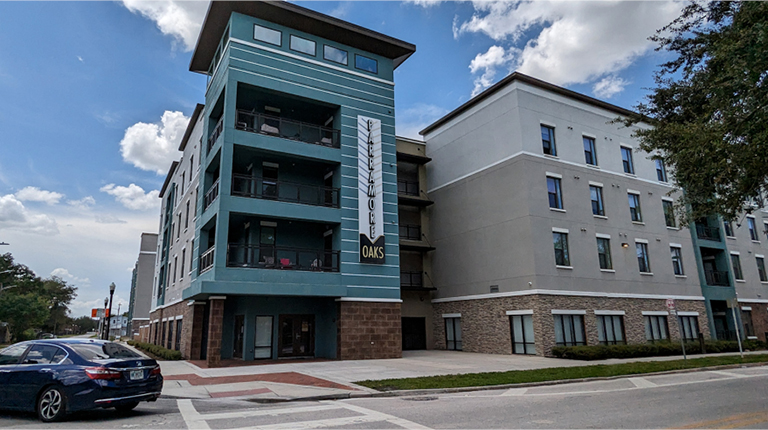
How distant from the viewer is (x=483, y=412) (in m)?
9.03

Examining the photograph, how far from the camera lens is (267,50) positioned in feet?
74.7

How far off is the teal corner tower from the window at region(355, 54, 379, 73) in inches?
4.5

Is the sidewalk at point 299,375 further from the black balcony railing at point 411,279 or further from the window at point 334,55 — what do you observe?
the window at point 334,55

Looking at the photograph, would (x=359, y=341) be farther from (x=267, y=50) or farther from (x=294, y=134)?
(x=267, y=50)

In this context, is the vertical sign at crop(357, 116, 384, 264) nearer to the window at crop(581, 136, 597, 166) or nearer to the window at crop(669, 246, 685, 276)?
the window at crop(581, 136, 597, 166)

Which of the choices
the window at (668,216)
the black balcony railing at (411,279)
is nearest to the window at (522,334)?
the black balcony railing at (411,279)

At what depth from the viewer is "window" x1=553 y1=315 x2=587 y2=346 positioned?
79.5ft

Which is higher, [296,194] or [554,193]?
[554,193]

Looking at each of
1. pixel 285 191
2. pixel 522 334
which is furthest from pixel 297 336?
pixel 522 334

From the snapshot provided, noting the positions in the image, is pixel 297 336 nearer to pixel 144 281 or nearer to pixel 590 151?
pixel 590 151

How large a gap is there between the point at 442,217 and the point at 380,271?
936cm

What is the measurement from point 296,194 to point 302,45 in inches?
291

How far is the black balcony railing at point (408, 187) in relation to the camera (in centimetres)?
3247

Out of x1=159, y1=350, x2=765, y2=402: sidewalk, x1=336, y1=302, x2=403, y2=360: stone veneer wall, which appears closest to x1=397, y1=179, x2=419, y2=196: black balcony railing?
x1=336, y1=302, x2=403, y2=360: stone veneer wall
